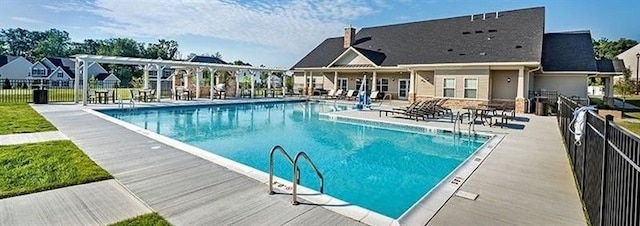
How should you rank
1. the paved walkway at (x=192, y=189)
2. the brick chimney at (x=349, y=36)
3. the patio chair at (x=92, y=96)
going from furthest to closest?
the brick chimney at (x=349, y=36) < the patio chair at (x=92, y=96) < the paved walkway at (x=192, y=189)

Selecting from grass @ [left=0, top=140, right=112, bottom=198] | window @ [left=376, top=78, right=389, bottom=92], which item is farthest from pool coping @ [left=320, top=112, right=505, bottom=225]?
window @ [left=376, top=78, right=389, bottom=92]

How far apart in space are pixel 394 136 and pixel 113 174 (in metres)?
8.50

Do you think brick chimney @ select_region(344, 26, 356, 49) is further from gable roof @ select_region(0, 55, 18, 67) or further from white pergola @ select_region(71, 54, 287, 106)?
gable roof @ select_region(0, 55, 18, 67)

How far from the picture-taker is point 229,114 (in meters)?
17.9

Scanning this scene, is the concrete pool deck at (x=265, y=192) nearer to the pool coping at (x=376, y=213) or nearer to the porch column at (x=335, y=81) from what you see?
the pool coping at (x=376, y=213)

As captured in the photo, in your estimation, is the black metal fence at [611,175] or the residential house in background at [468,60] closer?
the black metal fence at [611,175]

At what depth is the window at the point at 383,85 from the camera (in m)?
28.4

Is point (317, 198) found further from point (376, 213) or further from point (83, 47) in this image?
point (83, 47)

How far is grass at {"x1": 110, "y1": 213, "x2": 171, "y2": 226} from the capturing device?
377 centimetres

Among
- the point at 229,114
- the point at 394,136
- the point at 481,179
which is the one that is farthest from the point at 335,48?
the point at 481,179

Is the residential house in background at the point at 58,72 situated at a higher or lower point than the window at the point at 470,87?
higher

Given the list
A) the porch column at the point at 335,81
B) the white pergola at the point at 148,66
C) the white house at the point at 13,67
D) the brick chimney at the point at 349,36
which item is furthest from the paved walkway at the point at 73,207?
the white house at the point at 13,67

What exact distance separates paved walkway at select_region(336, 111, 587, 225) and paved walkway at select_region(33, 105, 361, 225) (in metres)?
1.47

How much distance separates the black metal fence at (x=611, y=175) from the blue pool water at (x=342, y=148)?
2370 mm
